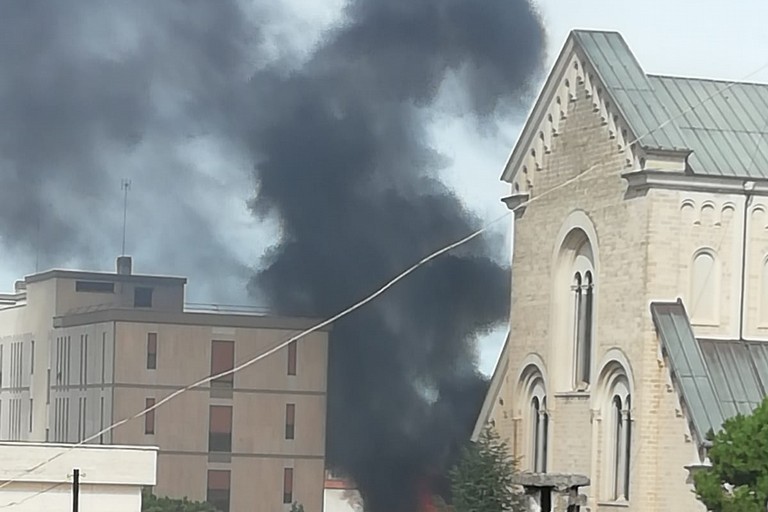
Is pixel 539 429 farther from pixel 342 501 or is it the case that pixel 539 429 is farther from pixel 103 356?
pixel 103 356

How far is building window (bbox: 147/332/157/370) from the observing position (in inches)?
1794

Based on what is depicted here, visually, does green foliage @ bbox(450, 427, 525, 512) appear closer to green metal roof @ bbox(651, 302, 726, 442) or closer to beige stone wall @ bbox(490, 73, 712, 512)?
beige stone wall @ bbox(490, 73, 712, 512)

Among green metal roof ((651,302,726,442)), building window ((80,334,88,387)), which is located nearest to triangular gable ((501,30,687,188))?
green metal roof ((651,302,726,442))

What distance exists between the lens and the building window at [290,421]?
47.1 metres

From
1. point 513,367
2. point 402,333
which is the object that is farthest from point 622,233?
point 402,333

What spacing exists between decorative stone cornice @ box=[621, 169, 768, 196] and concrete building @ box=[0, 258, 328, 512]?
9.79 metres

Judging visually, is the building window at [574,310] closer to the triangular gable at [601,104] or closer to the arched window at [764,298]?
the triangular gable at [601,104]

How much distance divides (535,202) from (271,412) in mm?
7531

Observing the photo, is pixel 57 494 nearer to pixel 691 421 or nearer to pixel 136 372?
pixel 136 372

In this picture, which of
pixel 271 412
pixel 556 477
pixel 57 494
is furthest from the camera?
pixel 271 412

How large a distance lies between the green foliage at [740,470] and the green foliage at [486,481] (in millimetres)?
9752

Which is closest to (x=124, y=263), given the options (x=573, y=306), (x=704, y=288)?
(x=573, y=306)

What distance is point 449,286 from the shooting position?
→ 50.2 meters

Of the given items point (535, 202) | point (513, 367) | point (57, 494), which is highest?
point (535, 202)
